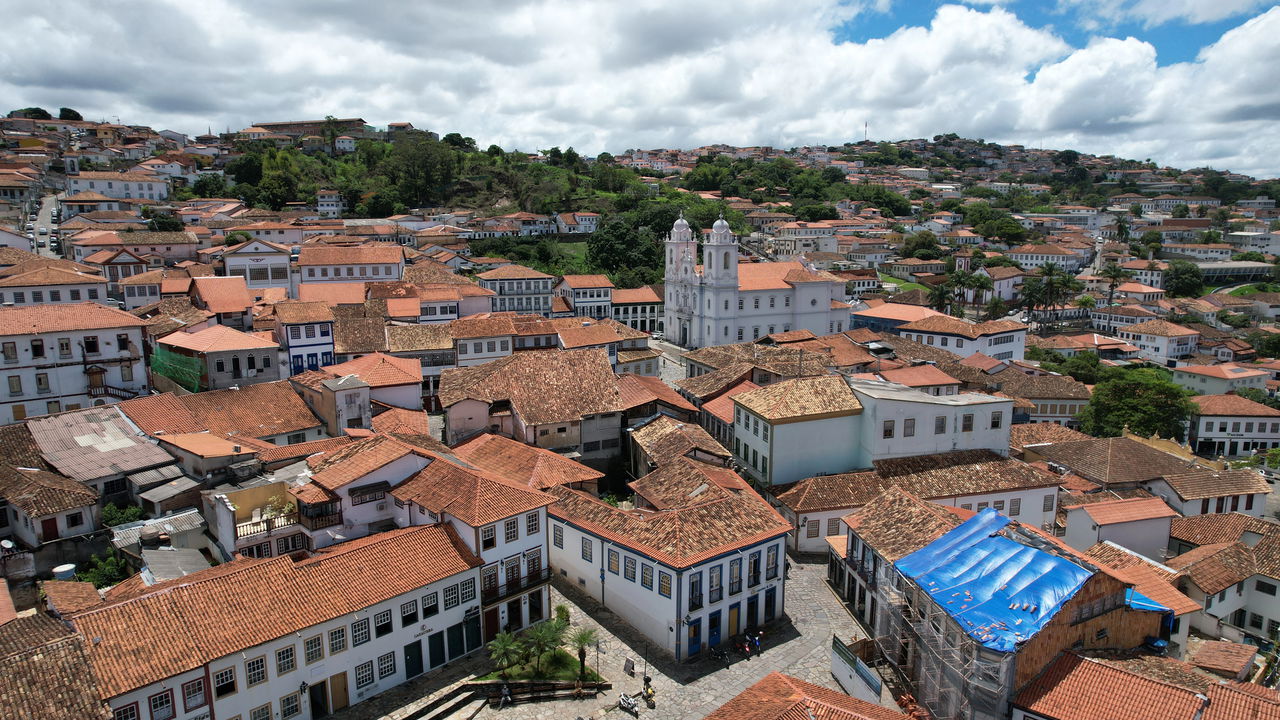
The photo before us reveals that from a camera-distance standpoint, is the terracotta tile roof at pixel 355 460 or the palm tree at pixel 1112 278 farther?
the palm tree at pixel 1112 278

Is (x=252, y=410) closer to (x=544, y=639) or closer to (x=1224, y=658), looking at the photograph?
(x=544, y=639)

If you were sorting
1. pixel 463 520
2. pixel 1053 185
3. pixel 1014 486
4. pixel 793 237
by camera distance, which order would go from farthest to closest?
pixel 1053 185, pixel 793 237, pixel 1014 486, pixel 463 520

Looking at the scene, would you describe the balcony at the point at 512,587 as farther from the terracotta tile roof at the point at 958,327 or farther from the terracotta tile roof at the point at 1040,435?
the terracotta tile roof at the point at 958,327

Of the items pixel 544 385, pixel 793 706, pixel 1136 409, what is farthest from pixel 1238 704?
pixel 1136 409

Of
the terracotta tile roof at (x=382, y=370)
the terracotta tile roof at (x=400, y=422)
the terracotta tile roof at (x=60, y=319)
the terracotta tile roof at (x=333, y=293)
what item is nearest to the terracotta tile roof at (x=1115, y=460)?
the terracotta tile roof at (x=400, y=422)

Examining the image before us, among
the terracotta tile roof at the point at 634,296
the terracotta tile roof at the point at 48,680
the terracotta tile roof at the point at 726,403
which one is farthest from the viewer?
the terracotta tile roof at the point at 634,296

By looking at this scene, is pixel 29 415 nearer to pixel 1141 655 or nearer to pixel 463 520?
pixel 463 520

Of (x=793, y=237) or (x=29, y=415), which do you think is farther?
(x=793, y=237)

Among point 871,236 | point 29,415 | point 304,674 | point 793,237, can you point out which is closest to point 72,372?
point 29,415
